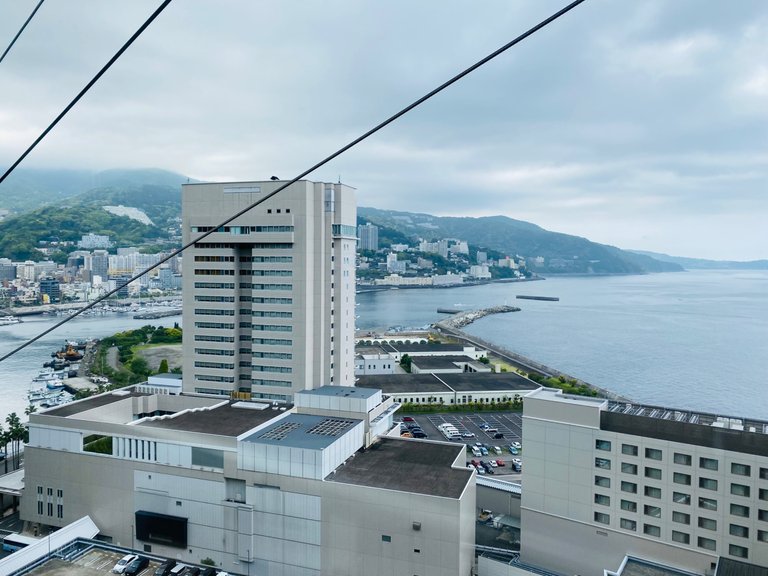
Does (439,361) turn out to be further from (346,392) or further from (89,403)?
(89,403)

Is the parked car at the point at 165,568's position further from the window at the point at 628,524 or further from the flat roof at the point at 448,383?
the flat roof at the point at 448,383

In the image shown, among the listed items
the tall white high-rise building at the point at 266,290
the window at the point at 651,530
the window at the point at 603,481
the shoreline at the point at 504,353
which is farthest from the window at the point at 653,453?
the shoreline at the point at 504,353

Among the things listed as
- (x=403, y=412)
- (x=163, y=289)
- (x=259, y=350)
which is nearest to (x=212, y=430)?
(x=259, y=350)

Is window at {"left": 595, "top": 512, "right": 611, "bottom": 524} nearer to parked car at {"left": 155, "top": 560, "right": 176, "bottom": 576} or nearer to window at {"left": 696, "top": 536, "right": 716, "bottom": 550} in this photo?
window at {"left": 696, "top": 536, "right": 716, "bottom": 550}

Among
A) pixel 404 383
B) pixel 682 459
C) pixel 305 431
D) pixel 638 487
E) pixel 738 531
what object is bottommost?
pixel 404 383

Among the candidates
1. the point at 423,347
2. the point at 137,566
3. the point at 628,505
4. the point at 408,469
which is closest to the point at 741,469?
the point at 628,505
